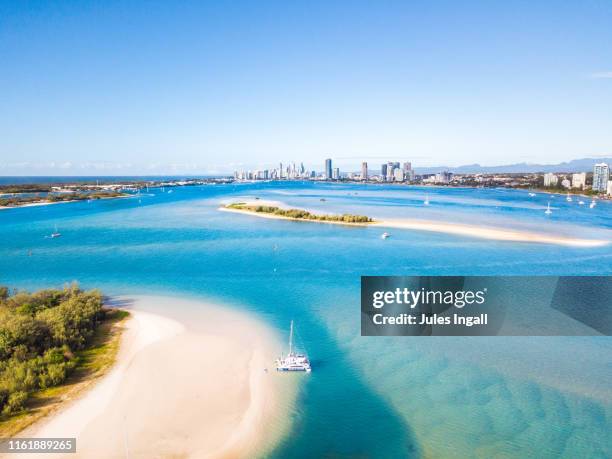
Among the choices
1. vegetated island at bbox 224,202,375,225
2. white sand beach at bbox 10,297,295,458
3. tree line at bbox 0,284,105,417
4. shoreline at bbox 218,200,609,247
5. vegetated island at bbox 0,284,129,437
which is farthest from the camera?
vegetated island at bbox 224,202,375,225

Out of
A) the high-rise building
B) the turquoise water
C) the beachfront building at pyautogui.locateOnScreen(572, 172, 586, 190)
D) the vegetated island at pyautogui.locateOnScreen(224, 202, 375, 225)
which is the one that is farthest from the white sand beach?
the beachfront building at pyautogui.locateOnScreen(572, 172, 586, 190)

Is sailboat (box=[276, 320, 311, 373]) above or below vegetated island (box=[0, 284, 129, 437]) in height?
below

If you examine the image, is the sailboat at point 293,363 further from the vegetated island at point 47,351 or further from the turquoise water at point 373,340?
the vegetated island at point 47,351

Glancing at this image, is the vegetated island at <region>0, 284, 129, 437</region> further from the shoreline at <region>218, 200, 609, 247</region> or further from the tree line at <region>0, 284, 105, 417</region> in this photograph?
the shoreline at <region>218, 200, 609, 247</region>

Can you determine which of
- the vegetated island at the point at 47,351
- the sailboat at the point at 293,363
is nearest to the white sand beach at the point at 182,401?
the sailboat at the point at 293,363

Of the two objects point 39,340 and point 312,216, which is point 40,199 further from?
point 39,340

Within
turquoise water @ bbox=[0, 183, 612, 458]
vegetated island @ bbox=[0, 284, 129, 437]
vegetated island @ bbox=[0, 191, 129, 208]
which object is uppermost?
vegetated island @ bbox=[0, 191, 129, 208]
